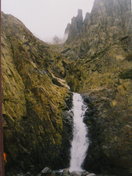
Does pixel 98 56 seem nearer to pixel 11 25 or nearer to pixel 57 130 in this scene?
pixel 11 25

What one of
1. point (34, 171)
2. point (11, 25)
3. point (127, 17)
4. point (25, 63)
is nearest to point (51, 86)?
point (25, 63)

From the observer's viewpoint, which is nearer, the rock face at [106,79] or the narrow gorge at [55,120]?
the narrow gorge at [55,120]

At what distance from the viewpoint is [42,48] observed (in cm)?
5088

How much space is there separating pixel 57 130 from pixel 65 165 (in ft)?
15.6

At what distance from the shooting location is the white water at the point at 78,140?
31.0 m

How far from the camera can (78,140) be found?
111 feet

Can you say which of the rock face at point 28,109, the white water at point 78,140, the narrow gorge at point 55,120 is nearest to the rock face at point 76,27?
the narrow gorge at point 55,120

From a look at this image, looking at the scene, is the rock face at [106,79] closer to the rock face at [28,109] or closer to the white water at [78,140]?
the white water at [78,140]

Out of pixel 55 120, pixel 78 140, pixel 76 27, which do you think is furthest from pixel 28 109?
pixel 76 27

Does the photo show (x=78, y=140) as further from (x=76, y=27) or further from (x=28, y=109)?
(x=76, y=27)

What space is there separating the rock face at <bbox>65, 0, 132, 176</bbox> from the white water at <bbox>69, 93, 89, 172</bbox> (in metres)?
0.82

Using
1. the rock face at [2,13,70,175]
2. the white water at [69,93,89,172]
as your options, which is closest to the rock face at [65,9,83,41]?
the rock face at [2,13,70,175]

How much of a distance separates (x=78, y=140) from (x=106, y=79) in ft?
67.7

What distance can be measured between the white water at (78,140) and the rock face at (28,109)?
5.53 ft
